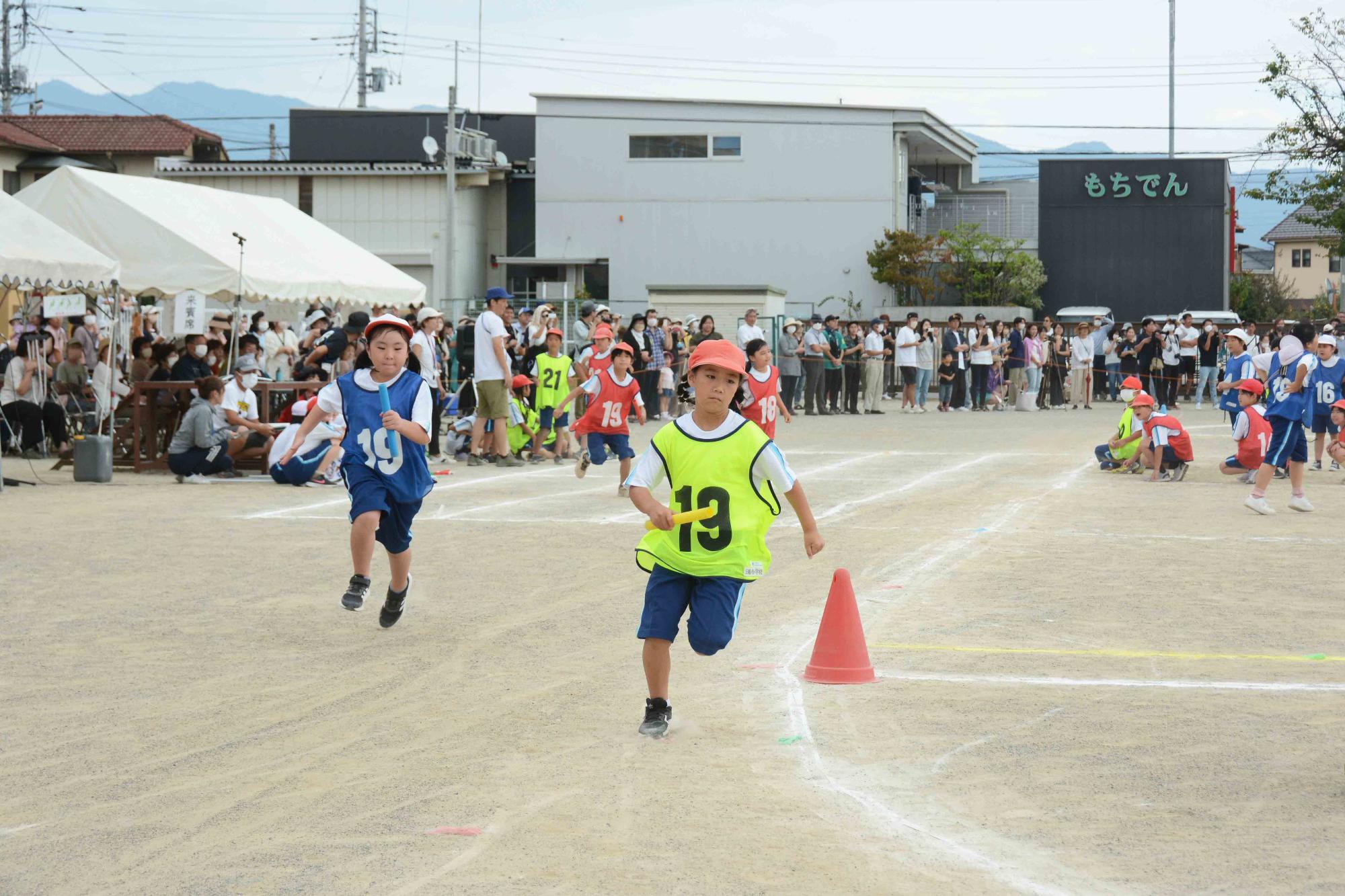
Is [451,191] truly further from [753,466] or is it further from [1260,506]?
[753,466]

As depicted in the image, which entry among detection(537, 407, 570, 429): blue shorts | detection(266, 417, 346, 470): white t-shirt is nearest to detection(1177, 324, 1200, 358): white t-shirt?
detection(537, 407, 570, 429): blue shorts

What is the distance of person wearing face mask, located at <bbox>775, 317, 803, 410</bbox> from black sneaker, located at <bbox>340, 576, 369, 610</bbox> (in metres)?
22.1

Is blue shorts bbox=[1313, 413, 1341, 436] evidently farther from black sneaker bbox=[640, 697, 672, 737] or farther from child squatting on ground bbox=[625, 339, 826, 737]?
black sneaker bbox=[640, 697, 672, 737]

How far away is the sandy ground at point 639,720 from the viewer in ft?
14.7

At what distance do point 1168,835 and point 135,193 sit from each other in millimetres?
17290

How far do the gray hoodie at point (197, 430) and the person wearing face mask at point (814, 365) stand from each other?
15.4 metres

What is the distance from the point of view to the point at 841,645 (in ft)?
22.7

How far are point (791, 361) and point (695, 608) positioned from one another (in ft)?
80.5

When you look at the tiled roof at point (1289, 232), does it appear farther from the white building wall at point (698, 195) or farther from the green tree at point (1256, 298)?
the white building wall at point (698, 195)

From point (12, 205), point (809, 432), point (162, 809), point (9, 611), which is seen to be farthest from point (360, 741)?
point (809, 432)

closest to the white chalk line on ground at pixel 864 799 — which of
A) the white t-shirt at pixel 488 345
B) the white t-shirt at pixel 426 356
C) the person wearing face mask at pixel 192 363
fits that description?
the white t-shirt at pixel 426 356

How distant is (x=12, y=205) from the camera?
1608 centimetres

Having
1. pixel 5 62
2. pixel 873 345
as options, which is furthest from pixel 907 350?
pixel 5 62

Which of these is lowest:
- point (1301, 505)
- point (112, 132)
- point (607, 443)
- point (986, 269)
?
point (1301, 505)
